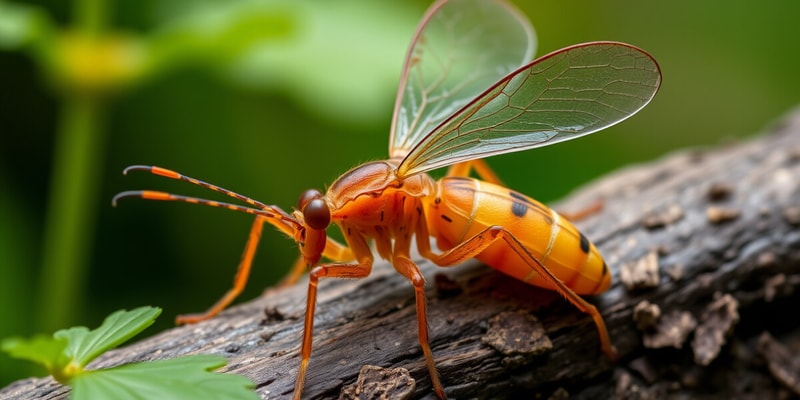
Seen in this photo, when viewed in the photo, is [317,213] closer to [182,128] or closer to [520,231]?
[520,231]

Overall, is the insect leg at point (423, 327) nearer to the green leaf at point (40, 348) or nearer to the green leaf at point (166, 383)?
the green leaf at point (166, 383)

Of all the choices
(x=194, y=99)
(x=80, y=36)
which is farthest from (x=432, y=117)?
(x=194, y=99)

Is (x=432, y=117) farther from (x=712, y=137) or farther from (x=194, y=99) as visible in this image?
(x=712, y=137)

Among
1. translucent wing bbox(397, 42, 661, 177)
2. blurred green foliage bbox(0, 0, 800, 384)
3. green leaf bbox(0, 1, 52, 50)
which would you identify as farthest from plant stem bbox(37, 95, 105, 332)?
translucent wing bbox(397, 42, 661, 177)

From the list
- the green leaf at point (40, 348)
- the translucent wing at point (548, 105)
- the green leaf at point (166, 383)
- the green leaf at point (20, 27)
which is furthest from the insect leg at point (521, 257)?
the green leaf at point (20, 27)

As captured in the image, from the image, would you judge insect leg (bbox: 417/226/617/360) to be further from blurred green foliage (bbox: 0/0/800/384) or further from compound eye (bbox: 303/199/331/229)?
blurred green foliage (bbox: 0/0/800/384)

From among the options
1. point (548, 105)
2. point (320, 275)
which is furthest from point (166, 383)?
point (548, 105)
